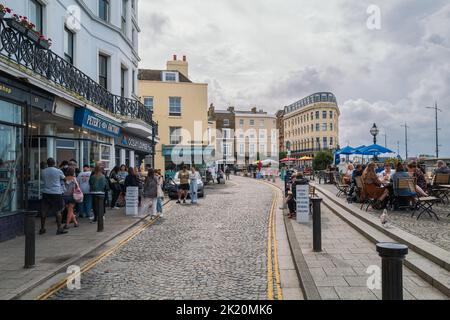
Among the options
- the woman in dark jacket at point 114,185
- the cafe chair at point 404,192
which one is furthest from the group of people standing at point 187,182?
the cafe chair at point 404,192

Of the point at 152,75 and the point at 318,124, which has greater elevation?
the point at 318,124

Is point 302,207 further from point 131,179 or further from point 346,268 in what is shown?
point 131,179

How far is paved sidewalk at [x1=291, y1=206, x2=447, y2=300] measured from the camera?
15.3 ft


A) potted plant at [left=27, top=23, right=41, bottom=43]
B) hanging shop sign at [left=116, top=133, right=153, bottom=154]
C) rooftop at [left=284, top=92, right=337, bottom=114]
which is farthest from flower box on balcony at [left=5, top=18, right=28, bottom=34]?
rooftop at [left=284, top=92, right=337, bottom=114]

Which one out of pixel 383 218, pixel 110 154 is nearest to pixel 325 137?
pixel 110 154

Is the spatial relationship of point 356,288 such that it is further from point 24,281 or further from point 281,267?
point 24,281

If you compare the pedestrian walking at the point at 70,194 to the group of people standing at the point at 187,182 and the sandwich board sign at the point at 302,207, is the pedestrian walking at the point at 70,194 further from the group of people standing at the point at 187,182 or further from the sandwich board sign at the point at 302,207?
the group of people standing at the point at 187,182

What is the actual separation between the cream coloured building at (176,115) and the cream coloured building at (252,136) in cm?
3852

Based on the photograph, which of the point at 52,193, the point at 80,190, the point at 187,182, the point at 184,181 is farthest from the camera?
the point at 187,182

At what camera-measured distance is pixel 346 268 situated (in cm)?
580

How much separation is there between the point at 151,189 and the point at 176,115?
25.3m

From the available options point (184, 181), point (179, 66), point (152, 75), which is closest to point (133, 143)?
point (184, 181)

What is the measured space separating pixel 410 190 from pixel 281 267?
6.28 m

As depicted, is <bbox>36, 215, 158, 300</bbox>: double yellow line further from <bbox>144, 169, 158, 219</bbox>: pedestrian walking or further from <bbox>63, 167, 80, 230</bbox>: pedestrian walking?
<bbox>63, 167, 80, 230</bbox>: pedestrian walking
